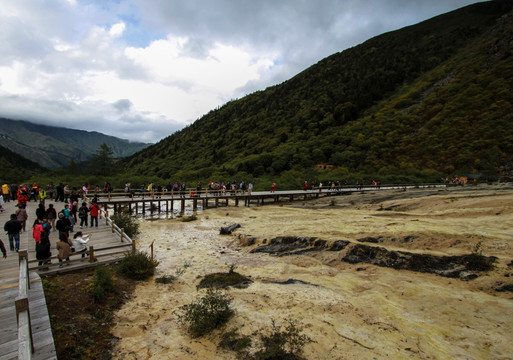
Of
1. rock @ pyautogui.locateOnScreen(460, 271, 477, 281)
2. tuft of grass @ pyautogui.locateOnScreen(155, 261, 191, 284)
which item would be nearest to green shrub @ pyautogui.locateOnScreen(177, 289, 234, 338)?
tuft of grass @ pyautogui.locateOnScreen(155, 261, 191, 284)

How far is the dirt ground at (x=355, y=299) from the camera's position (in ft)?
21.5

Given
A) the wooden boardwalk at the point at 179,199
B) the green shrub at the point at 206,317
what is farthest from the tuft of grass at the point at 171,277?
the wooden boardwalk at the point at 179,199

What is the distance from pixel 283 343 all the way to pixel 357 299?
11.8ft

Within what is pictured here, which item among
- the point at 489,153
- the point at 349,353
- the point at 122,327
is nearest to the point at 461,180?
the point at 489,153

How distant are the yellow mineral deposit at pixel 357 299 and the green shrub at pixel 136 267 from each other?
0.84 metres

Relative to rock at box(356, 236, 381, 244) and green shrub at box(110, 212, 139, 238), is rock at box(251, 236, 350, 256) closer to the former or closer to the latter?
rock at box(356, 236, 381, 244)

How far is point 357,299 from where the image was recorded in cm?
878

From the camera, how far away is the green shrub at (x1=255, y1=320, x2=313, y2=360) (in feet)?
19.9

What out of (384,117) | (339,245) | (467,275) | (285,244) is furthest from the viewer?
(384,117)

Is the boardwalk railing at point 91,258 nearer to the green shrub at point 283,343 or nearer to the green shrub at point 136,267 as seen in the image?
the green shrub at point 136,267

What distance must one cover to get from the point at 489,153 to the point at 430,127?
1662 centimetres

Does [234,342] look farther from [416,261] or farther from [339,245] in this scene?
[416,261]

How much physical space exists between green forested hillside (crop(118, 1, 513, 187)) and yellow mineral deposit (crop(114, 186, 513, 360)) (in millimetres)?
39080

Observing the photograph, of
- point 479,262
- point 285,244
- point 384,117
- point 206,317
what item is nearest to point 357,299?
point 206,317
